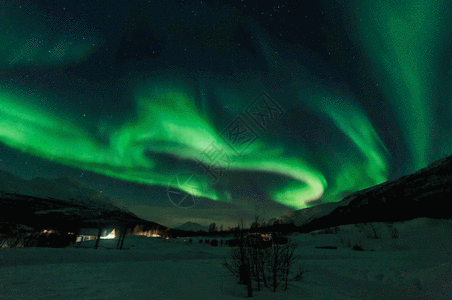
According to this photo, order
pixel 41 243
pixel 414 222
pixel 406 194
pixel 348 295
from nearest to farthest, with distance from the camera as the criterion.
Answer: pixel 348 295 → pixel 41 243 → pixel 414 222 → pixel 406 194

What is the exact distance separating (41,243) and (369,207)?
12194cm

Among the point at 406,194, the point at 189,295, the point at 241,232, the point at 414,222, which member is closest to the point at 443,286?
the point at 241,232

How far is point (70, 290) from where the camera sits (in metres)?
5.89

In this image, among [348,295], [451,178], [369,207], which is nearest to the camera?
[348,295]

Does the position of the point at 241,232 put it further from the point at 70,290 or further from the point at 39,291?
the point at 39,291

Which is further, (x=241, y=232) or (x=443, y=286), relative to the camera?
(x=443, y=286)

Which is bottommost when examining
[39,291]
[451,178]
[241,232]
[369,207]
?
[39,291]

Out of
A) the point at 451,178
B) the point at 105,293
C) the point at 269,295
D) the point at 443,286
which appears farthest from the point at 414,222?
the point at 105,293

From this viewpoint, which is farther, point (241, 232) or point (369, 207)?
point (369, 207)

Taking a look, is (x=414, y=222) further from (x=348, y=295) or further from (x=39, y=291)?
(x=39, y=291)

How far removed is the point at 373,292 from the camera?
24.9 feet

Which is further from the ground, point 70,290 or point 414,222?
point 414,222

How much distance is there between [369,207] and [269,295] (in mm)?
121636

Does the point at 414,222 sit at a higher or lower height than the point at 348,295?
higher
